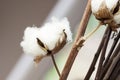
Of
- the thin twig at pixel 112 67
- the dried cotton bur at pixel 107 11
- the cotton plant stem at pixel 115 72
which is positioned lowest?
the cotton plant stem at pixel 115 72

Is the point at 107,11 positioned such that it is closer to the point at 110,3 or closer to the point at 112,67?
the point at 110,3

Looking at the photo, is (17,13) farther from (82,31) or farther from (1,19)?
(82,31)

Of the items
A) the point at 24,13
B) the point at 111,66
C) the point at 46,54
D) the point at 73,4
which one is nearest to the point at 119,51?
the point at 111,66

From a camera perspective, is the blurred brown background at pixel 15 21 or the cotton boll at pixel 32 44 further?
the blurred brown background at pixel 15 21

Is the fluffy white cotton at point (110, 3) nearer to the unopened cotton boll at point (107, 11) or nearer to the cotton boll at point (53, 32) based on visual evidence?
the unopened cotton boll at point (107, 11)

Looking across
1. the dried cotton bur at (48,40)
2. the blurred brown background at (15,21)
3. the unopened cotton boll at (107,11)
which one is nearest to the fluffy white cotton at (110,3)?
the unopened cotton boll at (107,11)

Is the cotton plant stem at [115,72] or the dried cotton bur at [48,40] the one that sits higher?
the dried cotton bur at [48,40]
